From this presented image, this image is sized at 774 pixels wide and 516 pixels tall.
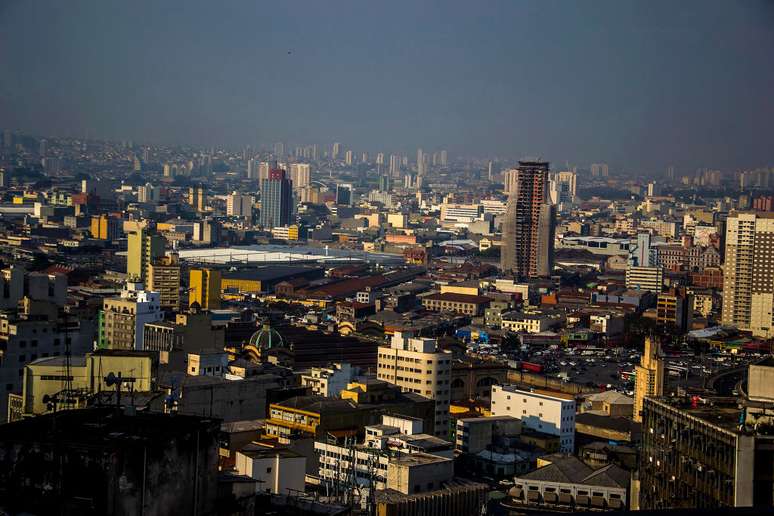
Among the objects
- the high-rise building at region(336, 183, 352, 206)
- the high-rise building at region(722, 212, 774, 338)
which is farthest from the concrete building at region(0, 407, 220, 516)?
the high-rise building at region(336, 183, 352, 206)

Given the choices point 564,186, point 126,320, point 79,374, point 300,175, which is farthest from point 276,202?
point 79,374

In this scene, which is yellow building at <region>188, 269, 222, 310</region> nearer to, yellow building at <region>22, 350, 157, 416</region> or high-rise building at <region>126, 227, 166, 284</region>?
high-rise building at <region>126, 227, 166, 284</region>

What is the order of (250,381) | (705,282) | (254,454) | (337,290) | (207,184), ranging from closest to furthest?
(254,454), (250,381), (337,290), (705,282), (207,184)

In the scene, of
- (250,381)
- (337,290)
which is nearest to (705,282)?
(337,290)

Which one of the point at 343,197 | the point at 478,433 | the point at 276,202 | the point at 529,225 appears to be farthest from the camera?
the point at 343,197

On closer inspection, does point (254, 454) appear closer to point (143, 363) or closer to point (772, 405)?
point (143, 363)

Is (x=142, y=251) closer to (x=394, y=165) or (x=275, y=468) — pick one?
(x=275, y=468)

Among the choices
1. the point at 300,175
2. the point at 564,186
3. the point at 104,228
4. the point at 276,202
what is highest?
the point at 300,175
